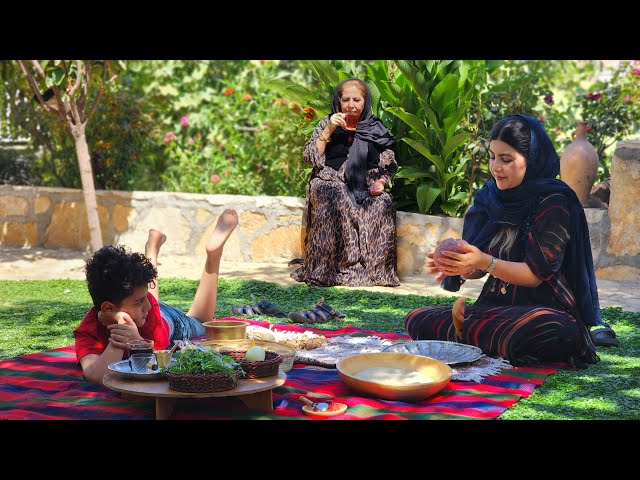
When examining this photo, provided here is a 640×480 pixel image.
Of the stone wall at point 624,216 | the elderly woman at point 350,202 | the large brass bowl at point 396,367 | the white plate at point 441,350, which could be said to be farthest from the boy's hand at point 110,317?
the stone wall at point 624,216

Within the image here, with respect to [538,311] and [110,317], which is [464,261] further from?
[110,317]

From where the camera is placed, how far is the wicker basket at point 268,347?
4215 millimetres

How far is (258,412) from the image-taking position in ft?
12.1

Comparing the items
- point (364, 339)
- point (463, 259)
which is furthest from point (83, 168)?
point (463, 259)

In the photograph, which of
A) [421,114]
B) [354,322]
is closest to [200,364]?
[354,322]

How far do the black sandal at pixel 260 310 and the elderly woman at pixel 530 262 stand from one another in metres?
1.78

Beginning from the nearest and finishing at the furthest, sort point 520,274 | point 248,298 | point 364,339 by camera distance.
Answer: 1. point 520,274
2. point 364,339
3. point 248,298

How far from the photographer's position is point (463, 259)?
4.35 meters

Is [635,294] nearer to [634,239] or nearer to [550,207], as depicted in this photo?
[634,239]

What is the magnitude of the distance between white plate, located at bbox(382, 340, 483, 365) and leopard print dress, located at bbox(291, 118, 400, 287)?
312 cm

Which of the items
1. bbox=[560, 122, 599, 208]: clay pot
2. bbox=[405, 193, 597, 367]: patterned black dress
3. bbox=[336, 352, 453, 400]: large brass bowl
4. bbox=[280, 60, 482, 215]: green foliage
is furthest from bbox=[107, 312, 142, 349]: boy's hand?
bbox=[560, 122, 599, 208]: clay pot

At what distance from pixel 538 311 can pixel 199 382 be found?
A: 1987 millimetres
